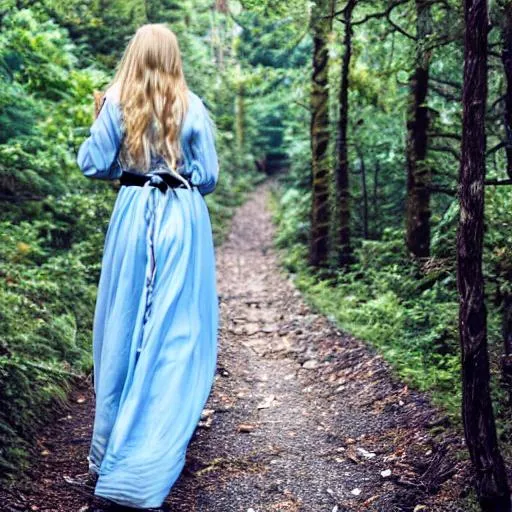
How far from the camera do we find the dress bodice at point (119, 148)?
3.93m

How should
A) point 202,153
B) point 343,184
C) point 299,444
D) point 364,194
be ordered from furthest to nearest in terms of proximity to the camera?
point 364,194 → point 343,184 → point 299,444 → point 202,153

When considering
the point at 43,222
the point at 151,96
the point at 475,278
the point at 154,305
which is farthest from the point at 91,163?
the point at 43,222

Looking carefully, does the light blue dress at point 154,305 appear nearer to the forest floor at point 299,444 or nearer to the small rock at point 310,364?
the forest floor at point 299,444

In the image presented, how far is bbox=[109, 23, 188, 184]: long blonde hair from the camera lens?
389 cm

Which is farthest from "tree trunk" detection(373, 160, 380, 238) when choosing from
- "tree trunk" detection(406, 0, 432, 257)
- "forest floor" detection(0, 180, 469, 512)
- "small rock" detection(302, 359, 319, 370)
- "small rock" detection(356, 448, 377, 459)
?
"small rock" detection(356, 448, 377, 459)

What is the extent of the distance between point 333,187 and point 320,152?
1063 mm

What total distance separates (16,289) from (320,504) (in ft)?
12.1

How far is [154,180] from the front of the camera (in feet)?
13.1

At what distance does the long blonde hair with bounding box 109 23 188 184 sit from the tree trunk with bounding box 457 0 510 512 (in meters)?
1.66

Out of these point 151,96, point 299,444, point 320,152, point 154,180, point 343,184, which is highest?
point 320,152

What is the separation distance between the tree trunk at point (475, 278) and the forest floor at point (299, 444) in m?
0.39

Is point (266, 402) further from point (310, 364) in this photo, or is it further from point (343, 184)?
point (343, 184)

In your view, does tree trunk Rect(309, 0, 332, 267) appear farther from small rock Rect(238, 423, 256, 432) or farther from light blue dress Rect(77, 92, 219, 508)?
light blue dress Rect(77, 92, 219, 508)

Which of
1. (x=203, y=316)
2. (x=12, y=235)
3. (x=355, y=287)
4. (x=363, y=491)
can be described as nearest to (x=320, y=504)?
(x=363, y=491)
